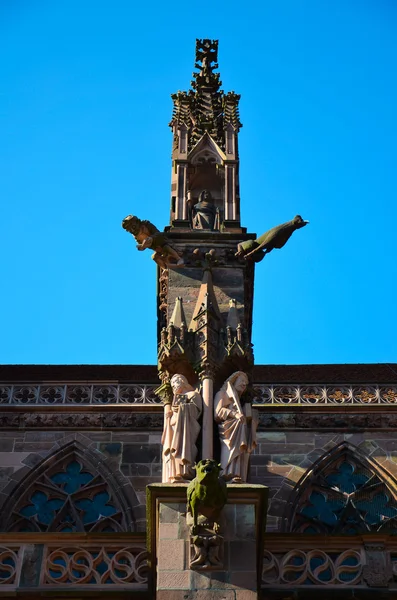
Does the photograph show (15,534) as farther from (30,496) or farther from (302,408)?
(302,408)

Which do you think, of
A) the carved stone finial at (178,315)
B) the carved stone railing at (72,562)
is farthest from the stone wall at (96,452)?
the carved stone railing at (72,562)

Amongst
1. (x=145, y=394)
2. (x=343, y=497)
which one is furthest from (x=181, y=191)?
(x=343, y=497)

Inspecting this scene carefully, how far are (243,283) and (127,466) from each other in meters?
3.73

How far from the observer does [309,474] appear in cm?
1678

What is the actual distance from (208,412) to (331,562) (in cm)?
160

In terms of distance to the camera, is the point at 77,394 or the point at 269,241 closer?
the point at 269,241

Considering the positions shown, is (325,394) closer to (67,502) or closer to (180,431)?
(67,502)

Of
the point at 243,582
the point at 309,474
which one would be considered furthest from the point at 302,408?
the point at 243,582

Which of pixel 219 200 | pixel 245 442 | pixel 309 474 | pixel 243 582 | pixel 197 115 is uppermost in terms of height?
pixel 197 115

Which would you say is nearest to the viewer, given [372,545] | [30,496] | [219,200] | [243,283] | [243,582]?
[243,582]

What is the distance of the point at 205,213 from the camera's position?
15094 millimetres

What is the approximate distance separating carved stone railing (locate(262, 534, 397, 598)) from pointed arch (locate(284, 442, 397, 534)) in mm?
3832

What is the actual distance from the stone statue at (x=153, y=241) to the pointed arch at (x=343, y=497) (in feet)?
11.7

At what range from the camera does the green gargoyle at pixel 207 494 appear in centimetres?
1134
